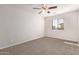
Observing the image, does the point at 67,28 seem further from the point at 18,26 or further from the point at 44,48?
the point at 18,26

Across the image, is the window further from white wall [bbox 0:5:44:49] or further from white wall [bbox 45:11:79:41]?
white wall [bbox 0:5:44:49]

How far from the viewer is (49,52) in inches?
64.7

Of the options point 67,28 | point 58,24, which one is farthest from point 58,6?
point 67,28

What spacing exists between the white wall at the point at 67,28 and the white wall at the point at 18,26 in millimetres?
114

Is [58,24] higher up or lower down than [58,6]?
lower down

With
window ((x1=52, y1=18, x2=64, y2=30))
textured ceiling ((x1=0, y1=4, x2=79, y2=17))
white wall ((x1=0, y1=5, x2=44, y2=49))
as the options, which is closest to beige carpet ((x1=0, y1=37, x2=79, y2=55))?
white wall ((x1=0, y1=5, x2=44, y2=49))

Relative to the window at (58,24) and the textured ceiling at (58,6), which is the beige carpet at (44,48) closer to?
the window at (58,24)

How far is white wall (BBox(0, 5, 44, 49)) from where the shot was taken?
153cm

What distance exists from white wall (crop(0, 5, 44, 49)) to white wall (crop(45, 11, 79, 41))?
11 cm

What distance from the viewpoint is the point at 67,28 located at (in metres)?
1.62

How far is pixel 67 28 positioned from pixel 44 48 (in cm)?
54

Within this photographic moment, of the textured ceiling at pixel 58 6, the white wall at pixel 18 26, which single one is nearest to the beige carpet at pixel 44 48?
the white wall at pixel 18 26

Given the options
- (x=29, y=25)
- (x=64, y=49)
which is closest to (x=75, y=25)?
(x=64, y=49)
